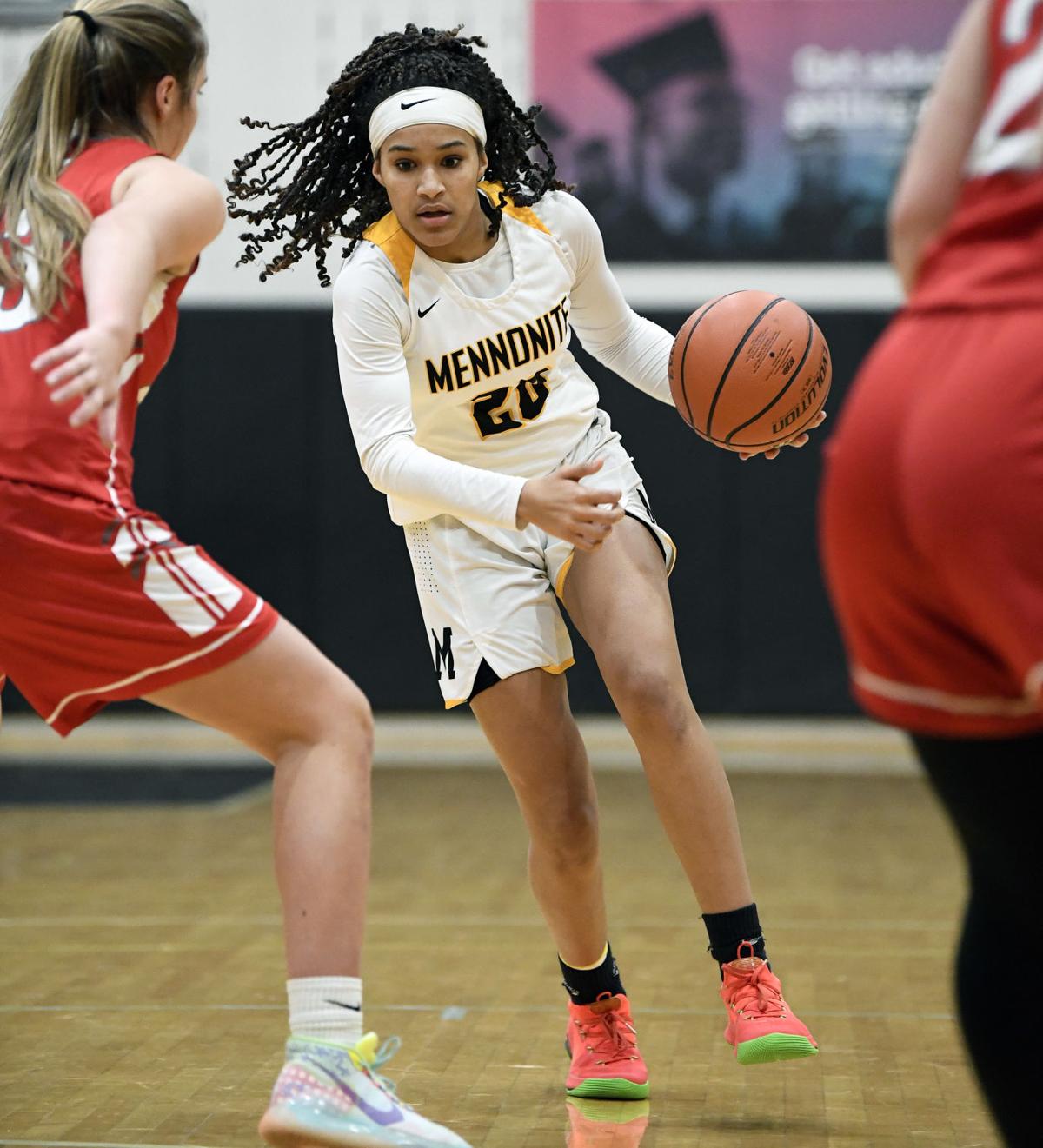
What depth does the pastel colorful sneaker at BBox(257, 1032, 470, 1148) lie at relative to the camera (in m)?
2.00

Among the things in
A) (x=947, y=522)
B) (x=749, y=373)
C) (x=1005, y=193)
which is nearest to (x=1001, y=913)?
(x=947, y=522)

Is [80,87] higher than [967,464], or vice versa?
[80,87]

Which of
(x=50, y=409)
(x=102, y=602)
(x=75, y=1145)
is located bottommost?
(x=75, y=1145)

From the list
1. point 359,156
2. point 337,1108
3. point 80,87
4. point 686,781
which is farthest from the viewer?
point 359,156

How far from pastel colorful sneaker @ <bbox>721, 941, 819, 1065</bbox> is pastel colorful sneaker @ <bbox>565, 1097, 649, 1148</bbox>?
0.21 m

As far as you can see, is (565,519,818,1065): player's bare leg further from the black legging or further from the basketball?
the black legging

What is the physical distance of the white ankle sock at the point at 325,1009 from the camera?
2.10 meters

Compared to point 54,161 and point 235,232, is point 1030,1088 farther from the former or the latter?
point 235,232

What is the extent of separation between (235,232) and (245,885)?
466 cm

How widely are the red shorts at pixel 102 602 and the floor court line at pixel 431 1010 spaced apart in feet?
4.77

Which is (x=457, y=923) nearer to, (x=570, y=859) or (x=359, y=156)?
(x=570, y=859)

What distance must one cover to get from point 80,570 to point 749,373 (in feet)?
4.78

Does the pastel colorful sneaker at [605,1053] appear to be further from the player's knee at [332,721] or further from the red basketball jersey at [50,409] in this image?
the red basketball jersey at [50,409]

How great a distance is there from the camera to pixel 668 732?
2.70 meters
